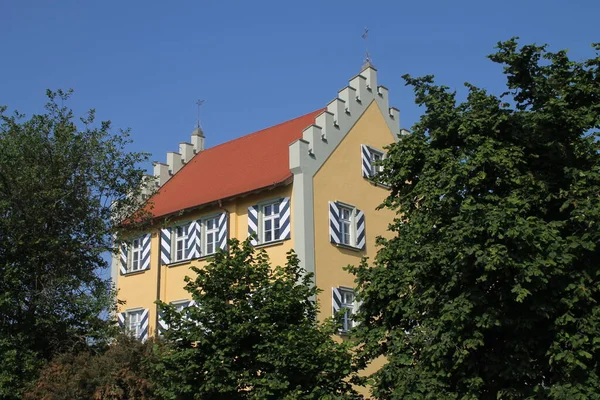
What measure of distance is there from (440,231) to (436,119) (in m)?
2.60

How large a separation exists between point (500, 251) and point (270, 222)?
1383cm

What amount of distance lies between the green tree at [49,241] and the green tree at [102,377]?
896 millimetres

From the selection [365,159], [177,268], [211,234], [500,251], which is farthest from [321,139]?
[500,251]

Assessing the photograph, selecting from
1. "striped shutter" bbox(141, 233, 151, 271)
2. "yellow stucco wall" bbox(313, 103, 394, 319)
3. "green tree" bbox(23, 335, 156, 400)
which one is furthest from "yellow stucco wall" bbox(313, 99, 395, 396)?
"striped shutter" bbox(141, 233, 151, 271)

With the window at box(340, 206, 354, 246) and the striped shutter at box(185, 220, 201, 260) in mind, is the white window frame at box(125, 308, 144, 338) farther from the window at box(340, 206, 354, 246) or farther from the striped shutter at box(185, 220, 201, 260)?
the window at box(340, 206, 354, 246)

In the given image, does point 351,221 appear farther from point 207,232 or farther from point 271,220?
point 207,232

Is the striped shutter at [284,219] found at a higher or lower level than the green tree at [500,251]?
higher

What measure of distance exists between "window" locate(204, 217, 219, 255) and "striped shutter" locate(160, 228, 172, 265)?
1915mm

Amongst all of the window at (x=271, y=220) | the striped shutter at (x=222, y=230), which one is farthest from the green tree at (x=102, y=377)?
the striped shutter at (x=222, y=230)

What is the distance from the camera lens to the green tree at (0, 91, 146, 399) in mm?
20266

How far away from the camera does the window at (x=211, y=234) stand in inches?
1114

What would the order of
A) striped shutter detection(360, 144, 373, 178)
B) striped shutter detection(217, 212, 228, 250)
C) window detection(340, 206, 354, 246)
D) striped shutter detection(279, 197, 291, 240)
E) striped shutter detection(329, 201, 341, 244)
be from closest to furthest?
striped shutter detection(279, 197, 291, 240)
striped shutter detection(329, 201, 341, 244)
window detection(340, 206, 354, 246)
striped shutter detection(217, 212, 228, 250)
striped shutter detection(360, 144, 373, 178)

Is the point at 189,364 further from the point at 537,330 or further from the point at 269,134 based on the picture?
the point at 269,134

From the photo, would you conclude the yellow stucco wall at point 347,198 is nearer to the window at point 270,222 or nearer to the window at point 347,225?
the window at point 347,225
